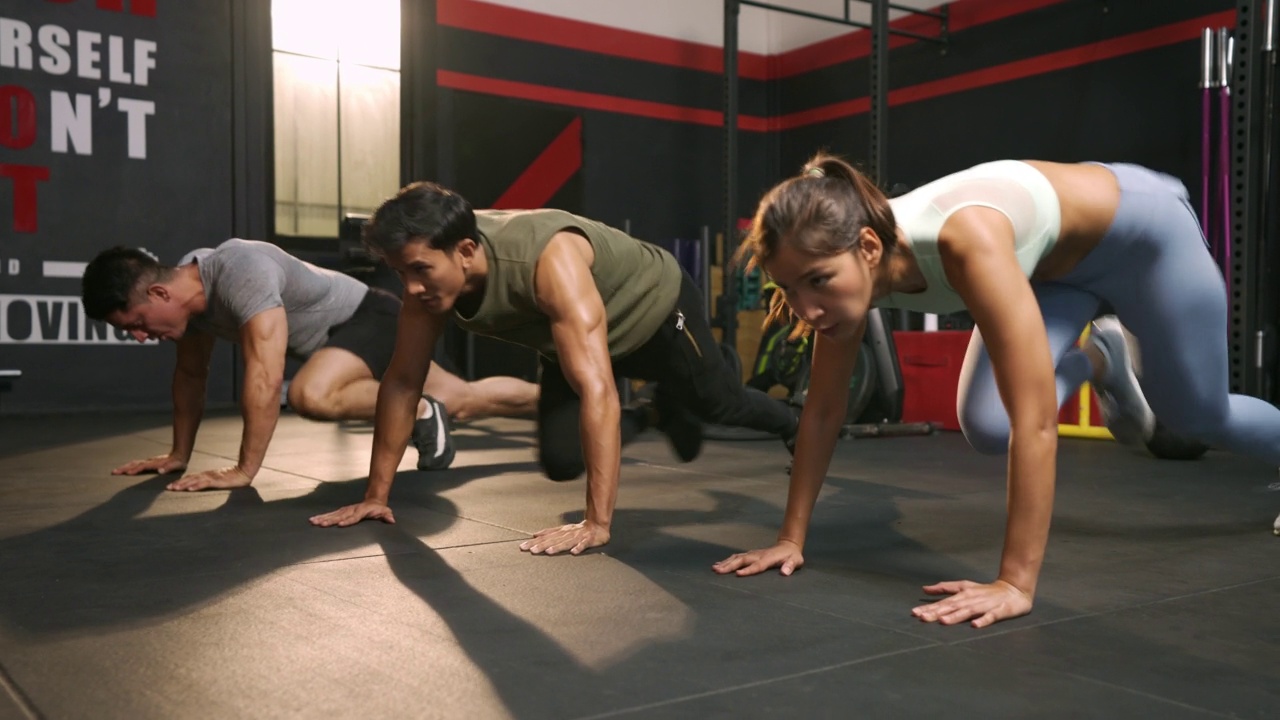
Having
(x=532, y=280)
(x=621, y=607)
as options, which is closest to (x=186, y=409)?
(x=532, y=280)

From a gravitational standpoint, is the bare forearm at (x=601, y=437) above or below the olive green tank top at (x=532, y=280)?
below

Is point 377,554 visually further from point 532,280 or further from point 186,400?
point 186,400

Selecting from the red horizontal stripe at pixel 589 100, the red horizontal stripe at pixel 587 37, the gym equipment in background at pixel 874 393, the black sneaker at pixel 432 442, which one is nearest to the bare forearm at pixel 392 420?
the black sneaker at pixel 432 442

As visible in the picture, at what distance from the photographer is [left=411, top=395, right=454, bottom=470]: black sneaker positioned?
3256mm

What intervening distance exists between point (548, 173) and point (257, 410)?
4.22 meters

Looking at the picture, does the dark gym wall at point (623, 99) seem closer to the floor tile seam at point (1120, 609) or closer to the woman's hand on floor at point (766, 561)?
the woman's hand on floor at point (766, 561)

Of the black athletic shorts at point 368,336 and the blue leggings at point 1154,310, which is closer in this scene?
the blue leggings at point 1154,310

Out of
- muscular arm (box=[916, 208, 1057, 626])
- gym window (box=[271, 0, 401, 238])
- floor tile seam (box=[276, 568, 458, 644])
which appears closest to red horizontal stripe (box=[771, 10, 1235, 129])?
gym window (box=[271, 0, 401, 238])

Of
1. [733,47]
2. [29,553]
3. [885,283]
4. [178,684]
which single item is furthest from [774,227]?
[733,47]

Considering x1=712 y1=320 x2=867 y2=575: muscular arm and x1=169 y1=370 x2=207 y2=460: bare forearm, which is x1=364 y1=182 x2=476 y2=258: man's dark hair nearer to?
x1=712 y1=320 x2=867 y2=575: muscular arm

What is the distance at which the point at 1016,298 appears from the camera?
1452 millimetres

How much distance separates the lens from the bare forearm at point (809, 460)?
5.90ft

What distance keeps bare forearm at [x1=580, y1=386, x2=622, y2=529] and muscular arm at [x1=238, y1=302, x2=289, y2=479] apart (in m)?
1.06

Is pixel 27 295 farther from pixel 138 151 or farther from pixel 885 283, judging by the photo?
pixel 885 283
